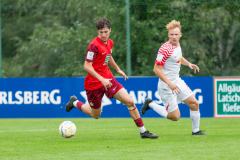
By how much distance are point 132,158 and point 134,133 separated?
16.3ft

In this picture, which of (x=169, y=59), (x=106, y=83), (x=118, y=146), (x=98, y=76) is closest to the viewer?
(x=118, y=146)

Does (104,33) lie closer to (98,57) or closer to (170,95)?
(98,57)

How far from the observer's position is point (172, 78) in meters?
14.5

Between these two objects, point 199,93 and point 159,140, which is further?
point 199,93

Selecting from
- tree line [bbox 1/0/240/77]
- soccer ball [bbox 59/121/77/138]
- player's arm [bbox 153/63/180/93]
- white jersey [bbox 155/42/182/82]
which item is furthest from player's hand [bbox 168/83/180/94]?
tree line [bbox 1/0/240/77]

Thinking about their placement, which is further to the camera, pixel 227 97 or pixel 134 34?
pixel 134 34

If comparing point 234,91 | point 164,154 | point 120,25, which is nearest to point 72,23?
point 120,25

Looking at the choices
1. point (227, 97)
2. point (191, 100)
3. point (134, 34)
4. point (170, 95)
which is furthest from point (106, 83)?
point (134, 34)

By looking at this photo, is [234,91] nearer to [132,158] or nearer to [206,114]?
[206,114]

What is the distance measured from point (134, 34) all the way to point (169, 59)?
11164 mm

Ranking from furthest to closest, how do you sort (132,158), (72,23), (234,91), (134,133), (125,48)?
(72,23), (125,48), (234,91), (134,133), (132,158)

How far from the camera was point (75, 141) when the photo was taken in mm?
13625

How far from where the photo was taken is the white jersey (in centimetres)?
1415

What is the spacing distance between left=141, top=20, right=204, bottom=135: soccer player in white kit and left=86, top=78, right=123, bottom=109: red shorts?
70 cm
